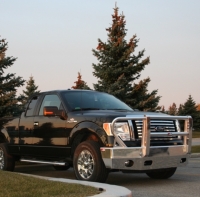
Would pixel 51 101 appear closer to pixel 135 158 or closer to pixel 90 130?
pixel 90 130

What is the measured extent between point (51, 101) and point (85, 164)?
7.14ft

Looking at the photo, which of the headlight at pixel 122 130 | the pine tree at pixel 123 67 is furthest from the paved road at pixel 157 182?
the pine tree at pixel 123 67

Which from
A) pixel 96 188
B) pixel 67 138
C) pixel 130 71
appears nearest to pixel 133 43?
pixel 130 71

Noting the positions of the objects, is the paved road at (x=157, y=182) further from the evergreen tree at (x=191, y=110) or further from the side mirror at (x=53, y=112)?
the evergreen tree at (x=191, y=110)

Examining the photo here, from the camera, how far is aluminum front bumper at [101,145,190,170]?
9.00 metres

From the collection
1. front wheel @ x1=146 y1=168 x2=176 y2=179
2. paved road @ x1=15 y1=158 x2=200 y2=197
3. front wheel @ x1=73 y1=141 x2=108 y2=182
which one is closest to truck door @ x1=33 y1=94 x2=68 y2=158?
front wheel @ x1=73 y1=141 x2=108 y2=182

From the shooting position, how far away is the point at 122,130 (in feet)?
30.3

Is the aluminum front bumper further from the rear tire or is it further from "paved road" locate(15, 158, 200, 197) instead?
the rear tire

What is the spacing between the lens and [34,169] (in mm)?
13609

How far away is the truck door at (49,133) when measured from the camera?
33.9 feet

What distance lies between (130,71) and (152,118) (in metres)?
23.9

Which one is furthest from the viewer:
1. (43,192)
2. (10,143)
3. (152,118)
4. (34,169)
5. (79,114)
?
(34,169)

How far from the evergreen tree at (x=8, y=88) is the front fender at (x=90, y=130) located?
14.4m

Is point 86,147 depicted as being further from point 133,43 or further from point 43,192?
point 133,43
